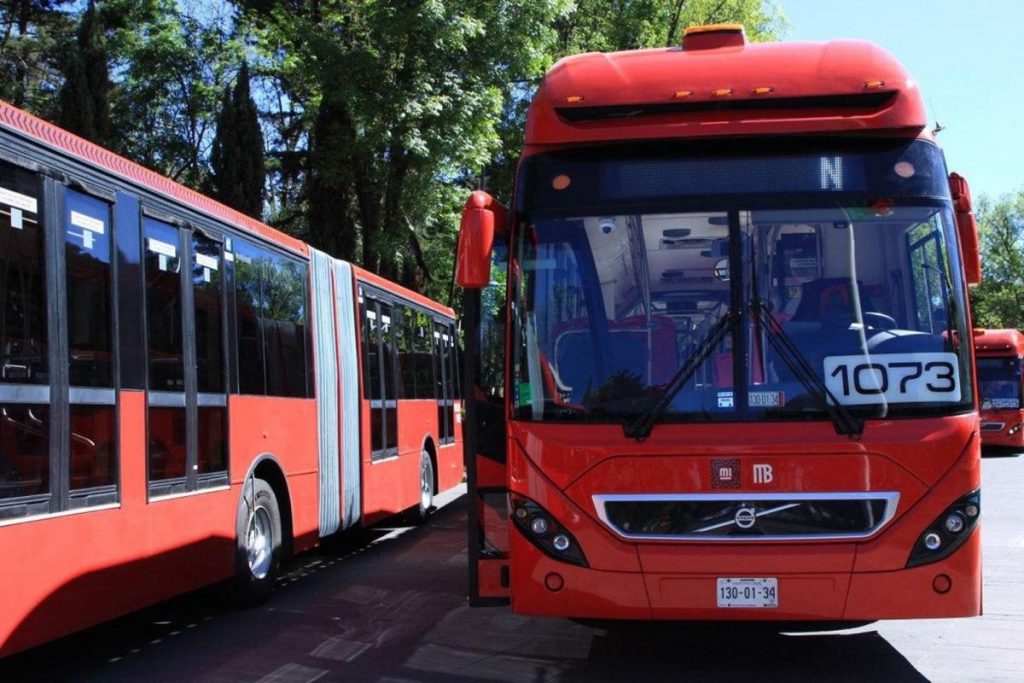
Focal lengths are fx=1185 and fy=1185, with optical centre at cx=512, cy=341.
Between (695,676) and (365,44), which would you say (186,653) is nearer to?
(695,676)

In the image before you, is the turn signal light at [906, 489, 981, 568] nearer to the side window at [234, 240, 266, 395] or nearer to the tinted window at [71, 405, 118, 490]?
the tinted window at [71, 405, 118, 490]

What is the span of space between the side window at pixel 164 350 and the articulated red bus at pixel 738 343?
2182 millimetres

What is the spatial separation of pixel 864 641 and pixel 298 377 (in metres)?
5.04

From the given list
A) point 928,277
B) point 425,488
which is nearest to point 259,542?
point 928,277

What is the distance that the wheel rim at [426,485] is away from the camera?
1489 cm

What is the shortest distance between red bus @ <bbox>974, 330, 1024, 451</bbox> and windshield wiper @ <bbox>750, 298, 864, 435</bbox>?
26.0 meters

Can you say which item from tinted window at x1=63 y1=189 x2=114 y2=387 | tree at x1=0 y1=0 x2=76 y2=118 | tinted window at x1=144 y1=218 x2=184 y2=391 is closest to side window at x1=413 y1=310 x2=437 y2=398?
tinted window at x1=144 y1=218 x2=184 y2=391

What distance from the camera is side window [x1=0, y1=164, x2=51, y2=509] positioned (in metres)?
5.49

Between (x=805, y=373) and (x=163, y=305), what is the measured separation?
3.96m

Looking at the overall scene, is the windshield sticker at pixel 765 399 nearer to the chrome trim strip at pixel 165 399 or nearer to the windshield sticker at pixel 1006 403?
the chrome trim strip at pixel 165 399

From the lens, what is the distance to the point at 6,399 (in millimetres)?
5461

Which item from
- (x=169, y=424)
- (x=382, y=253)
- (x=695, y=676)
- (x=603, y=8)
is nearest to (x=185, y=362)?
(x=169, y=424)

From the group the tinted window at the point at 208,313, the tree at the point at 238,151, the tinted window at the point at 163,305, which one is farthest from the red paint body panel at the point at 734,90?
the tree at the point at 238,151

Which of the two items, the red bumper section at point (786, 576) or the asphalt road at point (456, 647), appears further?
the asphalt road at point (456, 647)
